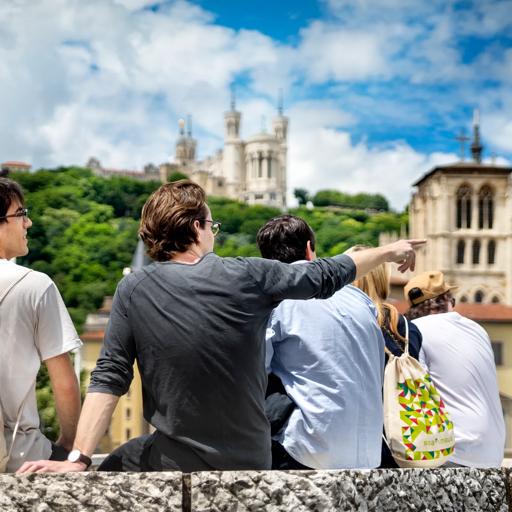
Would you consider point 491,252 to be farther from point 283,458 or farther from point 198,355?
point 198,355

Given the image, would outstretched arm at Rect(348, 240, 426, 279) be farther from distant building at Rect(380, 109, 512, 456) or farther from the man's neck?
distant building at Rect(380, 109, 512, 456)

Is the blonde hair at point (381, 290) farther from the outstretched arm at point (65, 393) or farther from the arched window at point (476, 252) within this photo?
the arched window at point (476, 252)

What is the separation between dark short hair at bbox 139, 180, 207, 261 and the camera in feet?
10.1

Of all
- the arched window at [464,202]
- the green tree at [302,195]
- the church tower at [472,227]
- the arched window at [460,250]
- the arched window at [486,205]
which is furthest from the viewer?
the green tree at [302,195]

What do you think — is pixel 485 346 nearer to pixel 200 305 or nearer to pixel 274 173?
pixel 200 305

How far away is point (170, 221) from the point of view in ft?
10.1

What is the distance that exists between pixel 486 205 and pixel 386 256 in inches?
3818

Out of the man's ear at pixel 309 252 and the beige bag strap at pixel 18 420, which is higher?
the man's ear at pixel 309 252

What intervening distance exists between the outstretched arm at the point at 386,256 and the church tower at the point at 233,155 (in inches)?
6544

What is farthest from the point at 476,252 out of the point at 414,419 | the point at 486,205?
the point at 414,419

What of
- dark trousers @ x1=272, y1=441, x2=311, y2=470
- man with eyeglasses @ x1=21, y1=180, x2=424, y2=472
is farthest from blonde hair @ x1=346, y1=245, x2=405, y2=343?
man with eyeglasses @ x1=21, y1=180, x2=424, y2=472

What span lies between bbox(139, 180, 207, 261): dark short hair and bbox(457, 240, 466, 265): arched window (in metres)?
97.3

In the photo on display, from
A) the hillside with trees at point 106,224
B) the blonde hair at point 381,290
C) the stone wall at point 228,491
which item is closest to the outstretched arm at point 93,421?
the stone wall at point 228,491

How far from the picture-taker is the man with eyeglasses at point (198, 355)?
2758mm
